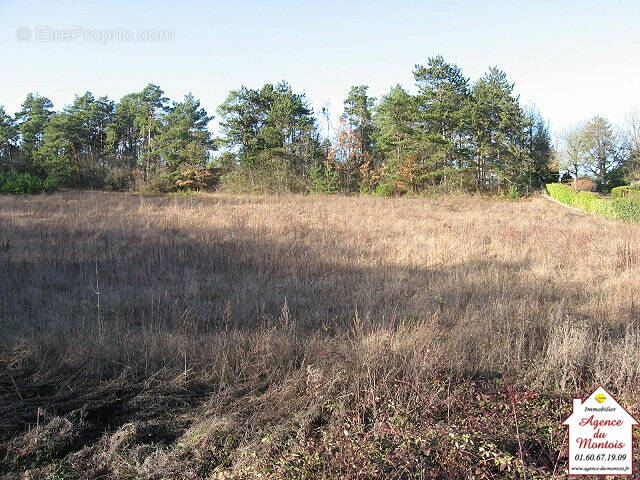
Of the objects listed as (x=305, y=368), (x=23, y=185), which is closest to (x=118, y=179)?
(x=23, y=185)

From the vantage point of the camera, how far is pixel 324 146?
37.3 meters

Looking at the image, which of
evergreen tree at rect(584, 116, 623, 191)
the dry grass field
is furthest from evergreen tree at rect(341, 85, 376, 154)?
the dry grass field

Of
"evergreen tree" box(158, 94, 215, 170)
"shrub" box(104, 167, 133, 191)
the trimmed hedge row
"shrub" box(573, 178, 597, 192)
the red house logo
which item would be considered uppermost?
"evergreen tree" box(158, 94, 215, 170)

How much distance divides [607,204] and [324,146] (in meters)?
23.5

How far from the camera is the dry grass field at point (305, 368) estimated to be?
8.54ft

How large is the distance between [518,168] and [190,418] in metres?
33.7

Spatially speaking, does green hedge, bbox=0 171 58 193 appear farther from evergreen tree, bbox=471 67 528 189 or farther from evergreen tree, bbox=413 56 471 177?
evergreen tree, bbox=471 67 528 189

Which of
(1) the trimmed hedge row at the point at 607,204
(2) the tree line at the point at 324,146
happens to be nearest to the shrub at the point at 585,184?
(2) the tree line at the point at 324,146

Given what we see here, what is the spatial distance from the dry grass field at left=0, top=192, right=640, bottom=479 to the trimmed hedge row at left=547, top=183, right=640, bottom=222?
9619 millimetres

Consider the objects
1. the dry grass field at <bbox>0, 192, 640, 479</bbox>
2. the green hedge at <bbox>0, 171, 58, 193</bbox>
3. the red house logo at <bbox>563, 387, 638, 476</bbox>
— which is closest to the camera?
the red house logo at <bbox>563, 387, 638, 476</bbox>

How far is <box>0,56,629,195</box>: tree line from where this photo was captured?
102 feet

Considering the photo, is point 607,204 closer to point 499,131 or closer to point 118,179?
point 499,131

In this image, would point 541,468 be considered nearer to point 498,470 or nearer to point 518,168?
point 498,470

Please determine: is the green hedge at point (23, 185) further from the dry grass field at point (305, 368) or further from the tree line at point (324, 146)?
the dry grass field at point (305, 368)
